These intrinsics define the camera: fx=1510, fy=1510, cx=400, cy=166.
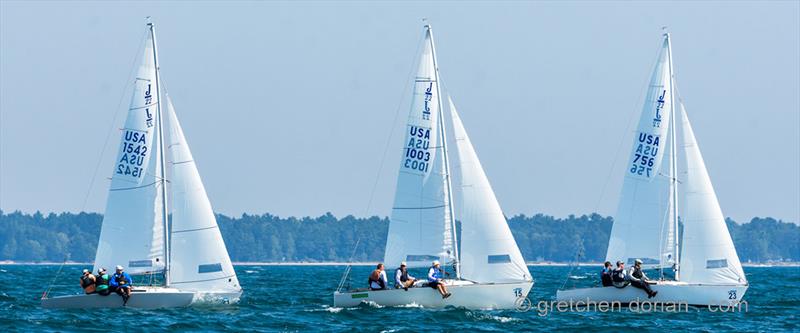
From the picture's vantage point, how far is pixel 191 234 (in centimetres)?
4072

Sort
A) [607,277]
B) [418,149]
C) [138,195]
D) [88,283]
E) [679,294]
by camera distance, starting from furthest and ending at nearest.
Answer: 1. [607,277]
2. [679,294]
3. [418,149]
4. [138,195]
5. [88,283]

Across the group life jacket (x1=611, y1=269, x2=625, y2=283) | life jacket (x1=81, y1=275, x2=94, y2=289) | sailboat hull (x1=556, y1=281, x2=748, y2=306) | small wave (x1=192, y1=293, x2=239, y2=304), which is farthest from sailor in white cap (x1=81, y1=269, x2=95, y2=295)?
life jacket (x1=611, y1=269, x2=625, y2=283)

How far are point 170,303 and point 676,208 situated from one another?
15351 mm

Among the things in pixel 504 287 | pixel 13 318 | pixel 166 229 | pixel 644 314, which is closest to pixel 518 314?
pixel 504 287

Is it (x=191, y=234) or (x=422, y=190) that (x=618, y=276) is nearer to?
(x=422, y=190)

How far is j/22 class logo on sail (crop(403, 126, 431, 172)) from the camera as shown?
4069cm

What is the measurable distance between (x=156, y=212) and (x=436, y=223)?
756cm

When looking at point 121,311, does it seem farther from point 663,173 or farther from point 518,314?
point 663,173

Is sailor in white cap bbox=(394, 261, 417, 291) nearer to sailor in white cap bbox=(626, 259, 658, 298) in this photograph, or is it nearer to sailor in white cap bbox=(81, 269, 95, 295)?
sailor in white cap bbox=(626, 259, 658, 298)

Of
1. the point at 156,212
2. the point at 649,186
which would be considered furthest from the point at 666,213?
the point at 156,212

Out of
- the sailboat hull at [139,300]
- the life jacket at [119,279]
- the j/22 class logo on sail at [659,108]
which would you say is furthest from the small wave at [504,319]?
the life jacket at [119,279]

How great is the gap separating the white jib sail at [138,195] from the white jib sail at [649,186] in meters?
13.7

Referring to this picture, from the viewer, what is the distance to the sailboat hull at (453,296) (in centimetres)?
4009

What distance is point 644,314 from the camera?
136ft
